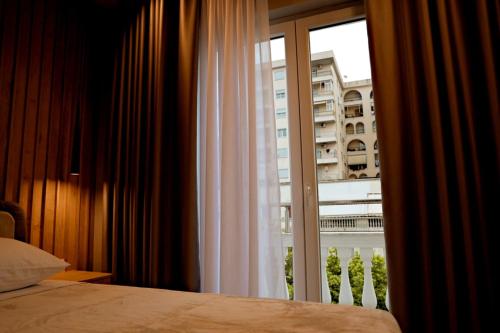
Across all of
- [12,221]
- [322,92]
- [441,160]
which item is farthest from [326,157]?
[12,221]

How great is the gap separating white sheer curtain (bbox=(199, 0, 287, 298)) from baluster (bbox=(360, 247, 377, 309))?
1.96ft

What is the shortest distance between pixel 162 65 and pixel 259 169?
1.07m

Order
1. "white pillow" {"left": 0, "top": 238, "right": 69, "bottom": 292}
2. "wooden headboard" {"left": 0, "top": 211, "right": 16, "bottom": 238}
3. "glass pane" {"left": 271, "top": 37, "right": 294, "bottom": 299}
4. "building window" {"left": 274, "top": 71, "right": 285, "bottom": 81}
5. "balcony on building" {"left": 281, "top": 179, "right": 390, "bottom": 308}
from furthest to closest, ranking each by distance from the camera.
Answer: "building window" {"left": 274, "top": 71, "right": 285, "bottom": 81} < "glass pane" {"left": 271, "top": 37, "right": 294, "bottom": 299} < "balcony on building" {"left": 281, "top": 179, "right": 390, "bottom": 308} < "wooden headboard" {"left": 0, "top": 211, "right": 16, "bottom": 238} < "white pillow" {"left": 0, "top": 238, "right": 69, "bottom": 292}

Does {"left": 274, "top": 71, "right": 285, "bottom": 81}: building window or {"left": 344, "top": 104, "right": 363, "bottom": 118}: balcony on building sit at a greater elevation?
{"left": 274, "top": 71, "right": 285, "bottom": 81}: building window

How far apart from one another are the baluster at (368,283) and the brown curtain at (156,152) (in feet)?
3.65

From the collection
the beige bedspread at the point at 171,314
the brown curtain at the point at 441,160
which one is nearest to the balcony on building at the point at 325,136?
the brown curtain at the point at 441,160

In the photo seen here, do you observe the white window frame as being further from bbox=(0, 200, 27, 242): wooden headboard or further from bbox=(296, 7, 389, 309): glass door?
bbox=(0, 200, 27, 242): wooden headboard

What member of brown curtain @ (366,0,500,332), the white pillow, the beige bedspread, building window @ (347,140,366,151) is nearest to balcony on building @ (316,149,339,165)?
building window @ (347,140,366,151)

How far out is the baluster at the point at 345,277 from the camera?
7.25ft

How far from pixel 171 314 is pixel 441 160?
146 cm

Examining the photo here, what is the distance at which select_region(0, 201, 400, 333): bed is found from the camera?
926 mm

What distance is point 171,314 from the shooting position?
1.05 metres

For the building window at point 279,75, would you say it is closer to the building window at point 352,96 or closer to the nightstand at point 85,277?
the building window at point 352,96

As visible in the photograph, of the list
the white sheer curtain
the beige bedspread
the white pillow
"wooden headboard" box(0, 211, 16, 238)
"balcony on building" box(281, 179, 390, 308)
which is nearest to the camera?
the beige bedspread
